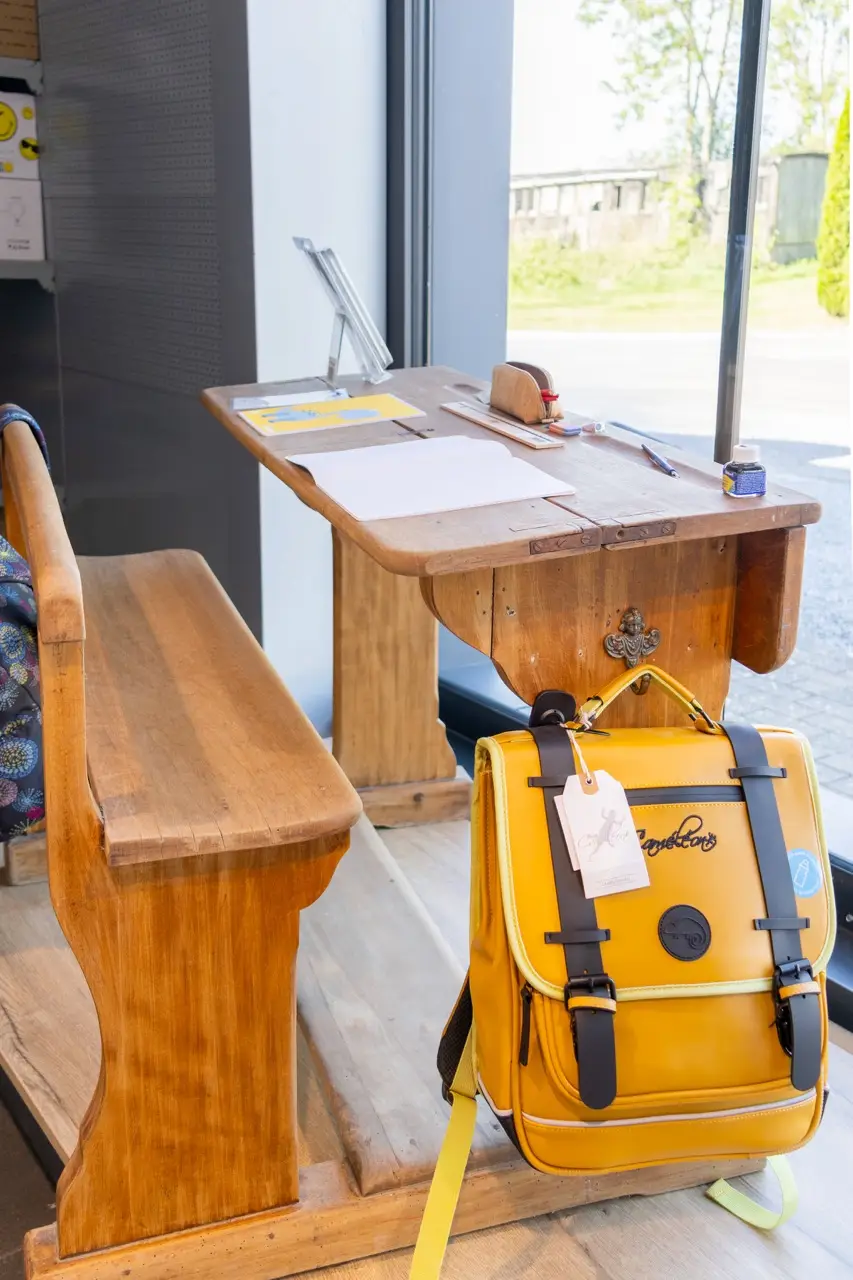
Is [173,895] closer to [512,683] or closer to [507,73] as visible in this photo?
[512,683]

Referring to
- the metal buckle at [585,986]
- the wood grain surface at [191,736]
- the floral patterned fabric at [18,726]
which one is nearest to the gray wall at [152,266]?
the wood grain surface at [191,736]

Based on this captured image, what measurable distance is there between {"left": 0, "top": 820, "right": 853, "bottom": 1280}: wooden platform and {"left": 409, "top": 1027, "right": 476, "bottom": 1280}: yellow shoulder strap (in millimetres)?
109

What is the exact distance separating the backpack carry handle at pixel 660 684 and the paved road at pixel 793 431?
812 millimetres

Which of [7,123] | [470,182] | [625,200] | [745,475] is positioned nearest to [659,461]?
[745,475]

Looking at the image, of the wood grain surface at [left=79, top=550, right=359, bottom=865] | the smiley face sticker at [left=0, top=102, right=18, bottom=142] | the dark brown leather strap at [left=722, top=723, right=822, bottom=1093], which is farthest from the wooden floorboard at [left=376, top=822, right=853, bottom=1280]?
the smiley face sticker at [left=0, top=102, right=18, bottom=142]

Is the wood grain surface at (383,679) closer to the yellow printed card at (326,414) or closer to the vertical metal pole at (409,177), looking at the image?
A: the yellow printed card at (326,414)

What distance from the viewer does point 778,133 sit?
1.90 metres

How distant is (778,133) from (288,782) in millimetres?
1271

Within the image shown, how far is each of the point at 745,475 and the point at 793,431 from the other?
73cm

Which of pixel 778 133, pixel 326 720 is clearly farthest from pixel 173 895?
pixel 326 720

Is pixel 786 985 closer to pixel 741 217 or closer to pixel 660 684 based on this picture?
pixel 660 684

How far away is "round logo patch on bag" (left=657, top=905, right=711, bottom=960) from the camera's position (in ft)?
Result: 4.09

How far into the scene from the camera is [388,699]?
2.45 metres

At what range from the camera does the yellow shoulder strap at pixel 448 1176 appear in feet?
4.41
